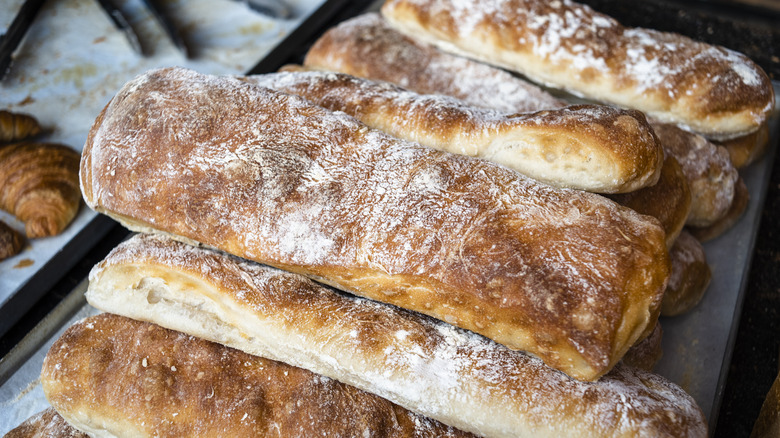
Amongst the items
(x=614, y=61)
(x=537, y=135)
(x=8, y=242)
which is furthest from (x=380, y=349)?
(x=8, y=242)

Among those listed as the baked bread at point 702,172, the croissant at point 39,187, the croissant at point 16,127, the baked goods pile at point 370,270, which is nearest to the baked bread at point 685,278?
the baked goods pile at point 370,270

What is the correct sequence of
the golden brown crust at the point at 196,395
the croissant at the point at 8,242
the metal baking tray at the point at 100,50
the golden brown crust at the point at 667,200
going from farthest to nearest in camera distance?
the metal baking tray at the point at 100,50, the croissant at the point at 8,242, the golden brown crust at the point at 667,200, the golden brown crust at the point at 196,395

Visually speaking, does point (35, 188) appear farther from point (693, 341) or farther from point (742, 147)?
point (742, 147)

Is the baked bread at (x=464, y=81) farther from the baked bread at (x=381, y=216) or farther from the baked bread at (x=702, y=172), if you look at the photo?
the baked bread at (x=381, y=216)

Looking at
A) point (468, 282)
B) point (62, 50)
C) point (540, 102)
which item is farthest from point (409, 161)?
point (62, 50)

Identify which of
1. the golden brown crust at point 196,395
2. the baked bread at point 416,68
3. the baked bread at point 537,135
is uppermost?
the baked bread at point 537,135
